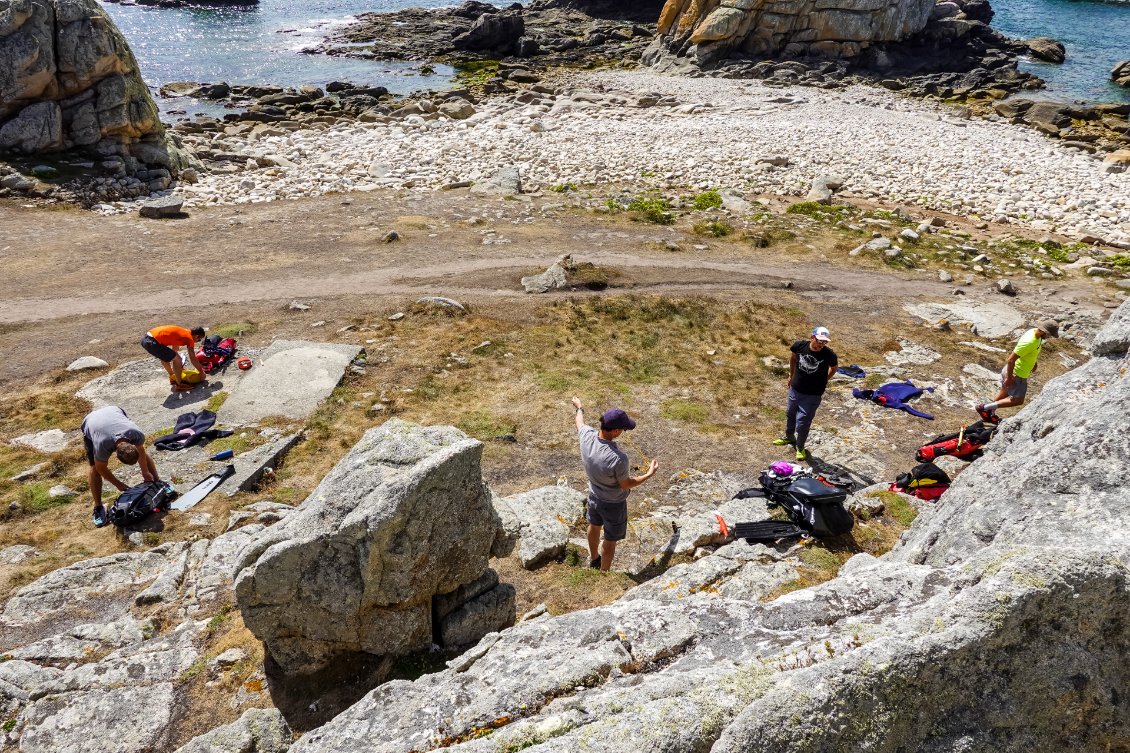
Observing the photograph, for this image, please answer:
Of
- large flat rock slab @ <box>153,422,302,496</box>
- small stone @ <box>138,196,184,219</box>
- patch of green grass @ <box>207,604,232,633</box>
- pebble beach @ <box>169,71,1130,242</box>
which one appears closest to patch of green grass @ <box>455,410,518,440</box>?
large flat rock slab @ <box>153,422,302,496</box>

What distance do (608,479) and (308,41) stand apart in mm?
84118

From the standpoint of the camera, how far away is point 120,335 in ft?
61.6

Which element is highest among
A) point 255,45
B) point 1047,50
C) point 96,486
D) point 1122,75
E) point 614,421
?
point 1047,50

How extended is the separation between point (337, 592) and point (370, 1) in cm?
11570

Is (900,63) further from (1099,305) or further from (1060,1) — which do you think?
(1060,1)

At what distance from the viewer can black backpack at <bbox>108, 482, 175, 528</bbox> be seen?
11.1m

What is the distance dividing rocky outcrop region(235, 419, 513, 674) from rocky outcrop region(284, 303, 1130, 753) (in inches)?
64.2

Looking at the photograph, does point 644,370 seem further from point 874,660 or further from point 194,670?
point 874,660

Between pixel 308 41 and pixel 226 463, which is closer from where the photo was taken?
pixel 226 463

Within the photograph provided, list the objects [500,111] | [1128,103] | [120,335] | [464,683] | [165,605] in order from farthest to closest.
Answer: [1128,103]
[500,111]
[120,335]
[165,605]
[464,683]

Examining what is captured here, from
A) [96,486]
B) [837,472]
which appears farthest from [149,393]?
[837,472]

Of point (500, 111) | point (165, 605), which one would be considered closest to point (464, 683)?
point (165, 605)

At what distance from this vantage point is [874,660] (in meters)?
3.94

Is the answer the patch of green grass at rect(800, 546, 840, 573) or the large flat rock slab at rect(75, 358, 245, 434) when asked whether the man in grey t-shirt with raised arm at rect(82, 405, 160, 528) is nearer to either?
the large flat rock slab at rect(75, 358, 245, 434)
